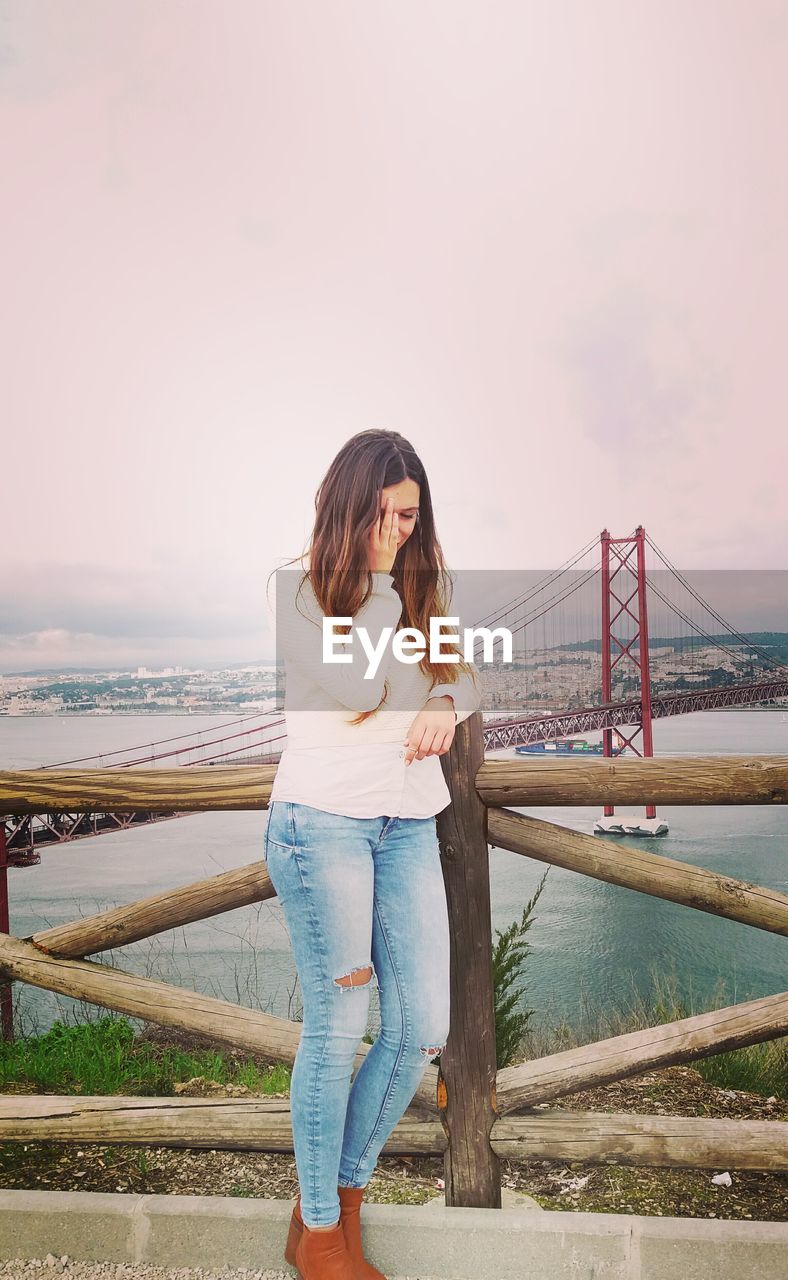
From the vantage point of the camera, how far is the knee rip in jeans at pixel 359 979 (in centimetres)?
124

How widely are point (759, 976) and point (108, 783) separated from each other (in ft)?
42.7

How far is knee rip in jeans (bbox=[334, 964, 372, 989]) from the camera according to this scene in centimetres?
124

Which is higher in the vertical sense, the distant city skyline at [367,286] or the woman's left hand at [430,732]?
the distant city skyline at [367,286]

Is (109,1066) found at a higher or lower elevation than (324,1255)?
lower

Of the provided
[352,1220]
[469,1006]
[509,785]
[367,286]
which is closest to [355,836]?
[509,785]

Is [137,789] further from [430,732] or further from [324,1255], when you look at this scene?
[324,1255]

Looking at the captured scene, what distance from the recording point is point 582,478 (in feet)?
57.6

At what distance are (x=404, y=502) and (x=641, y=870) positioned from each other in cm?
75

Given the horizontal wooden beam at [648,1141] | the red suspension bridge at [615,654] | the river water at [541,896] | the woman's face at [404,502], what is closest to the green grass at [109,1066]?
the horizontal wooden beam at [648,1141]

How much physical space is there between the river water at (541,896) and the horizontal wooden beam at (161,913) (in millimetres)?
5558

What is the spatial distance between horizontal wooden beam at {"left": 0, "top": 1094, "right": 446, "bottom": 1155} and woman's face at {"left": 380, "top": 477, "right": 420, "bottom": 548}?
41.1 inches

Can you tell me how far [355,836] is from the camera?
124cm

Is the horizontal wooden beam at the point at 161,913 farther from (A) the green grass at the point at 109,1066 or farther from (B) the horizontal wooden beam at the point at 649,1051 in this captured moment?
(A) the green grass at the point at 109,1066

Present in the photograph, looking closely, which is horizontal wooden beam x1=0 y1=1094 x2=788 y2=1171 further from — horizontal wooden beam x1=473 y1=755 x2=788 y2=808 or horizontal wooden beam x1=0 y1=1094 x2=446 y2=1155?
horizontal wooden beam x1=473 y1=755 x2=788 y2=808
